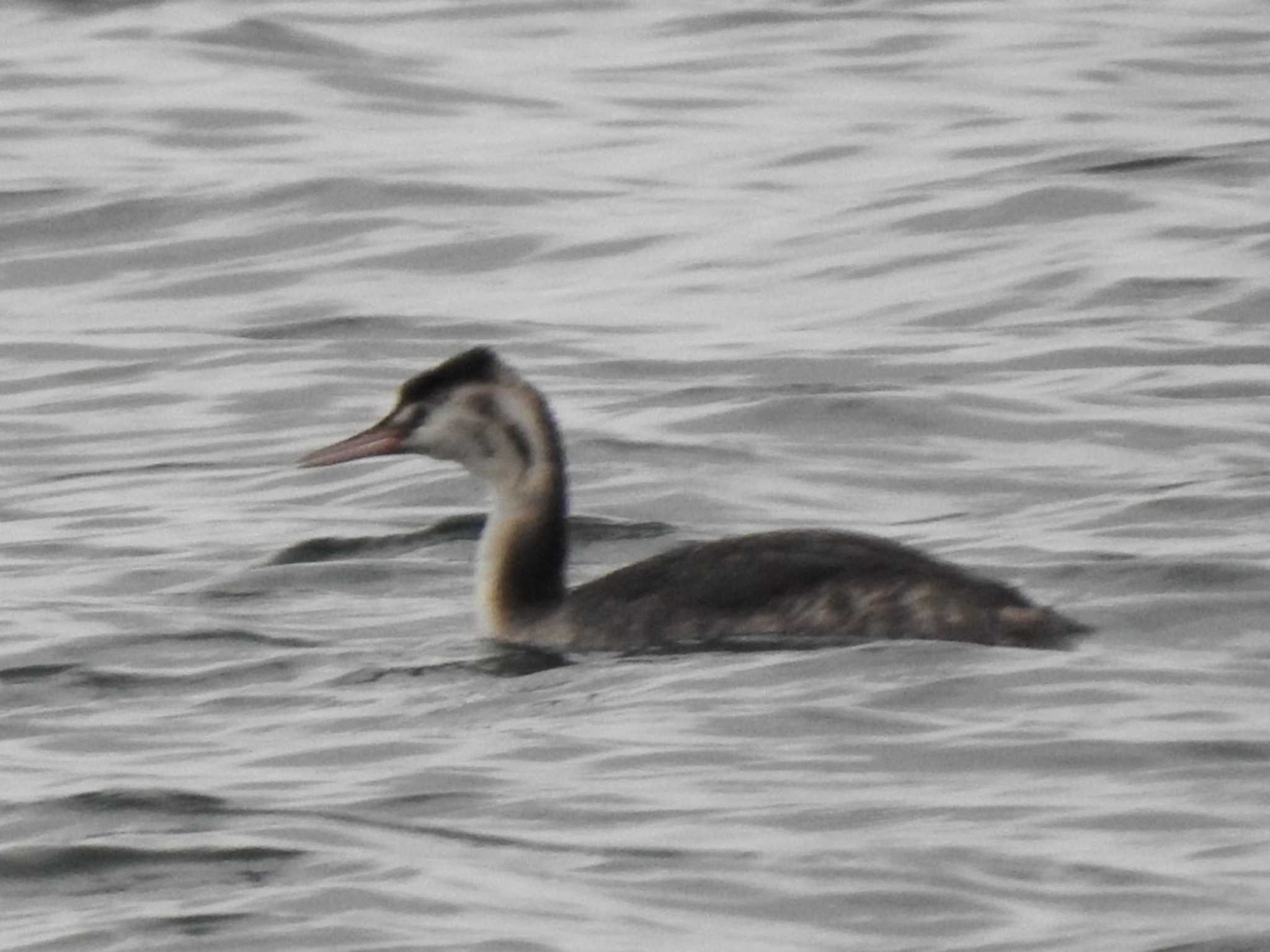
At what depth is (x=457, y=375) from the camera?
12.0 metres

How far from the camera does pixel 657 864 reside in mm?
9047

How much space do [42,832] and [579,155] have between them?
12776 mm

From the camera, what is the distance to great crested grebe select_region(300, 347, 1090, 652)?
11047 millimetres

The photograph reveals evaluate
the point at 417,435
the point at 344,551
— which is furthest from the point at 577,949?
the point at 344,551

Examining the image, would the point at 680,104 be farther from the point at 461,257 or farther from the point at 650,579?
the point at 650,579

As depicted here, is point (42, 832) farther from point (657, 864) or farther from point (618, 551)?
point (618, 551)

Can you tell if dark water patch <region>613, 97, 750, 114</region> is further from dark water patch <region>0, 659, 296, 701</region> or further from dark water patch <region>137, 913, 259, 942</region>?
dark water patch <region>137, 913, 259, 942</region>

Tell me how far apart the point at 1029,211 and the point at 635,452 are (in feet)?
17.7

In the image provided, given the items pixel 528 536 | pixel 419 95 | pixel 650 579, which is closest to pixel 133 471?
pixel 528 536

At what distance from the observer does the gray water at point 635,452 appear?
9.09m

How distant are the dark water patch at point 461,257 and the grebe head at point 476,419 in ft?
23.3

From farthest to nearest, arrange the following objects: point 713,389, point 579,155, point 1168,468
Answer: point 579,155 → point 713,389 → point 1168,468

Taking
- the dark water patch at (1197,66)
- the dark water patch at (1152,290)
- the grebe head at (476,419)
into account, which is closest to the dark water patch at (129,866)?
the grebe head at (476,419)

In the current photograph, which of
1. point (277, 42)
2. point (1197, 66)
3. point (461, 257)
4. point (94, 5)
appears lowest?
point (461, 257)
